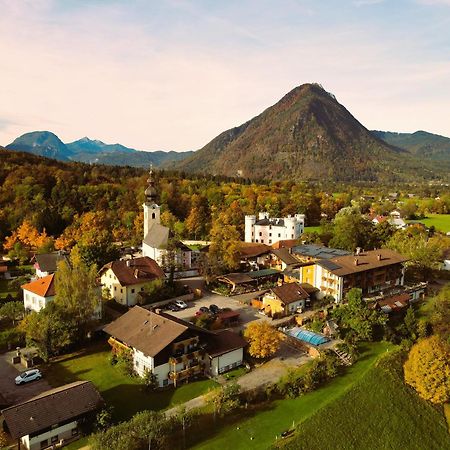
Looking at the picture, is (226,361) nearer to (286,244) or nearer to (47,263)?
(47,263)

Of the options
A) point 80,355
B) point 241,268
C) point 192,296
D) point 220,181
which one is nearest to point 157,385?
point 80,355

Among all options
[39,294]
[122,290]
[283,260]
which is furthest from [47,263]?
[283,260]

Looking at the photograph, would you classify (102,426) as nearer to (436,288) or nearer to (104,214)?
(436,288)

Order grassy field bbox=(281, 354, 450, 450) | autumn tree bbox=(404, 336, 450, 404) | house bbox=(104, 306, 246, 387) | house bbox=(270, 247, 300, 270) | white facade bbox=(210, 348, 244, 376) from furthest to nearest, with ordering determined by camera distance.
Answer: house bbox=(270, 247, 300, 270) → white facade bbox=(210, 348, 244, 376) → autumn tree bbox=(404, 336, 450, 404) → house bbox=(104, 306, 246, 387) → grassy field bbox=(281, 354, 450, 450)


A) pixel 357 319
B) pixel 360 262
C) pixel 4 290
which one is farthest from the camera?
pixel 4 290

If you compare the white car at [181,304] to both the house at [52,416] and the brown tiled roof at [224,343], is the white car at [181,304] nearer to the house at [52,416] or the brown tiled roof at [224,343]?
the brown tiled roof at [224,343]

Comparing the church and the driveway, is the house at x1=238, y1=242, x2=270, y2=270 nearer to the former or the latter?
the church

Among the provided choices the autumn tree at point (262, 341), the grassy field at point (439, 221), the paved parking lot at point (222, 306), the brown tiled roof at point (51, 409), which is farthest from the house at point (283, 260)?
the grassy field at point (439, 221)

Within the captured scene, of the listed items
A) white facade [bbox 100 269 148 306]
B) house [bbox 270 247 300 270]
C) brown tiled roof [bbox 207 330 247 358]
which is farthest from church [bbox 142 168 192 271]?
brown tiled roof [bbox 207 330 247 358]
